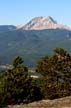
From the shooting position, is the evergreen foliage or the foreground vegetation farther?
the evergreen foliage

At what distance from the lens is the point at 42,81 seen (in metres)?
74.2

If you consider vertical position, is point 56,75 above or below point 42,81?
above

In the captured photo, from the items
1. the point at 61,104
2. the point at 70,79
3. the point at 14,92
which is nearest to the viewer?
the point at 61,104

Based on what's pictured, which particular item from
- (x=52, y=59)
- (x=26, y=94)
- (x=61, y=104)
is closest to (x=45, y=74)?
(x=52, y=59)

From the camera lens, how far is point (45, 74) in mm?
75625

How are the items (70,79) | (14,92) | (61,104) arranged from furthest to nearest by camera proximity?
(70,79) < (14,92) < (61,104)

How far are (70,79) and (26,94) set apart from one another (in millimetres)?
11231

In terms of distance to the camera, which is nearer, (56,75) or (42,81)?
(56,75)

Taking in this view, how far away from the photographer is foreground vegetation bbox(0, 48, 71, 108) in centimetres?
6912

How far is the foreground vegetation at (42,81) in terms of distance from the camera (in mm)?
69125

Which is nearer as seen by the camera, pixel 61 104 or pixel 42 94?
pixel 61 104

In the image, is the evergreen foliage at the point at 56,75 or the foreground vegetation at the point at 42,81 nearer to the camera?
the foreground vegetation at the point at 42,81

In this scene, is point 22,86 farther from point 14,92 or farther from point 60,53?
point 60,53

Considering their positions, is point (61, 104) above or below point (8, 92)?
above
